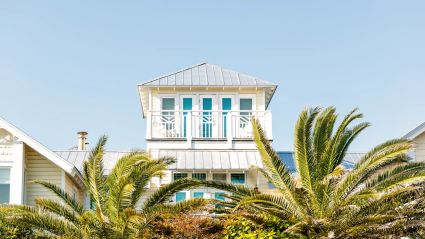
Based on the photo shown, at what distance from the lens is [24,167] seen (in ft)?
84.6

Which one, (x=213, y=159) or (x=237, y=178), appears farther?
(x=237, y=178)

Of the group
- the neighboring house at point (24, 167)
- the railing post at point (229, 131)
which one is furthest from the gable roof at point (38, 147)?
the railing post at point (229, 131)

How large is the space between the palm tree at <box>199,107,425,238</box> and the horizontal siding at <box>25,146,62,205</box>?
770cm

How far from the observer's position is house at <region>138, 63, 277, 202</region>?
29.0 metres

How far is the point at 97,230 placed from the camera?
20109 mm

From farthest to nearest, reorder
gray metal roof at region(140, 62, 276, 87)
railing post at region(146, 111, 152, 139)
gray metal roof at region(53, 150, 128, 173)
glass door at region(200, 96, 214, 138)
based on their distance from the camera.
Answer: gray metal roof at region(53, 150, 128, 173) < gray metal roof at region(140, 62, 276, 87) < glass door at region(200, 96, 214, 138) < railing post at region(146, 111, 152, 139)

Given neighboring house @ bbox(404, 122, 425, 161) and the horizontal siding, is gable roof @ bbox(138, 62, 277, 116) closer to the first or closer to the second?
the horizontal siding

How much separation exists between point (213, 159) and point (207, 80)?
411 cm

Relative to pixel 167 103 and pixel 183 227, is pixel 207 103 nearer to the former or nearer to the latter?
pixel 167 103

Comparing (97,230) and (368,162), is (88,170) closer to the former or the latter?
(97,230)

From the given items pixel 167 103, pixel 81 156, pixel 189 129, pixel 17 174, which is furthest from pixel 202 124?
pixel 17 174

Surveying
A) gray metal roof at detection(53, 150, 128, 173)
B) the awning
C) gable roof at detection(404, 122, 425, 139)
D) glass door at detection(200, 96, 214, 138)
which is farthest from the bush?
gray metal roof at detection(53, 150, 128, 173)

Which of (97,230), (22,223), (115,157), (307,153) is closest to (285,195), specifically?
(307,153)

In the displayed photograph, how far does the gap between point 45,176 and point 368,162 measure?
1232cm
